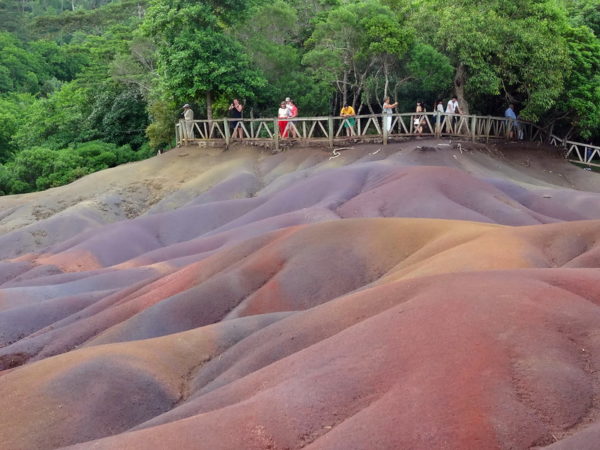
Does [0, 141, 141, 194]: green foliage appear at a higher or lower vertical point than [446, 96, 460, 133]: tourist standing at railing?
lower

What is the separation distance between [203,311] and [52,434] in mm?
6865

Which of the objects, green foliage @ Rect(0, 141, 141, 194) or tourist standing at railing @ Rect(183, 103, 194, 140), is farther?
green foliage @ Rect(0, 141, 141, 194)

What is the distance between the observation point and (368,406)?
423 inches

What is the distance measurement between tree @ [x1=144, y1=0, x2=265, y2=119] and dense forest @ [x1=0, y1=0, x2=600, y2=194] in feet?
0.23

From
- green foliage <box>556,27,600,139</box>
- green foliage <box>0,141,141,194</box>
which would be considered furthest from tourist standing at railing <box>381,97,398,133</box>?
green foliage <box>0,141,141,194</box>

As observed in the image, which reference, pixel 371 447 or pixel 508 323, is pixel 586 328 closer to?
pixel 508 323

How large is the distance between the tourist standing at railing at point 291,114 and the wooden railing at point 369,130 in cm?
5

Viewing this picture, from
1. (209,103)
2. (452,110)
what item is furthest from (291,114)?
(452,110)

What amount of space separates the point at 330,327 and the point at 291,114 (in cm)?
2824

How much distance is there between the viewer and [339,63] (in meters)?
42.8

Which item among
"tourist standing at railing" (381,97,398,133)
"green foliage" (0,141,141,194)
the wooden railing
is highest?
"tourist standing at railing" (381,97,398,133)

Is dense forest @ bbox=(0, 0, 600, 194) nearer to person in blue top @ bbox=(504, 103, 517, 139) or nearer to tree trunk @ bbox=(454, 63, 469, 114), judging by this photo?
tree trunk @ bbox=(454, 63, 469, 114)

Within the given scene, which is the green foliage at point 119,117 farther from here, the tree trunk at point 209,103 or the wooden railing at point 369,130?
the tree trunk at point 209,103

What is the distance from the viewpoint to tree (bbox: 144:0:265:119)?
4253 centimetres
